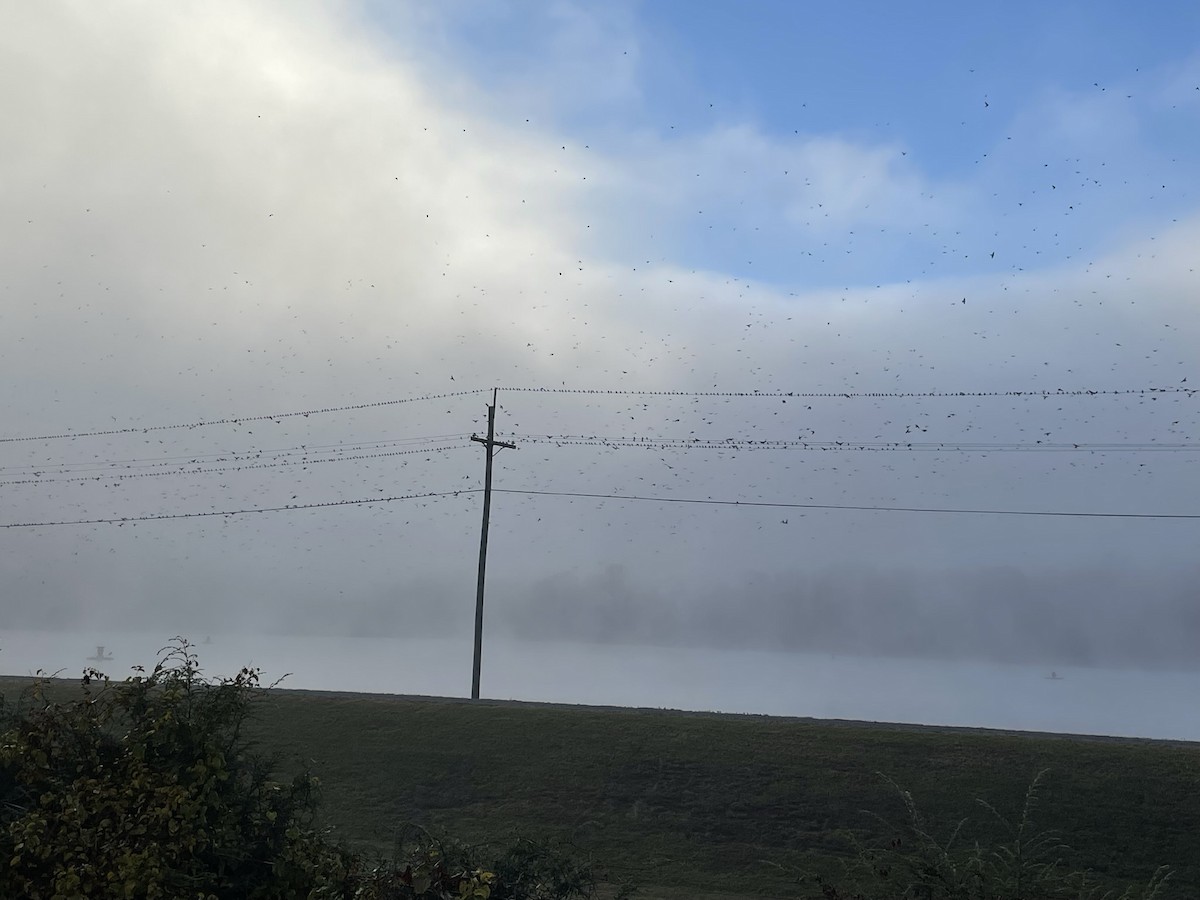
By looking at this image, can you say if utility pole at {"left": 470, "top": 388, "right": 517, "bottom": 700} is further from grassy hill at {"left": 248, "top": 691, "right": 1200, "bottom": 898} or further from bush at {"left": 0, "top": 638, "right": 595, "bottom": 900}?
bush at {"left": 0, "top": 638, "right": 595, "bottom": 900}

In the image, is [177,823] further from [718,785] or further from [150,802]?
[718,785]

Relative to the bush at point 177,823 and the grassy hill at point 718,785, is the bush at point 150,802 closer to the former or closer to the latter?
the bush at point 177,823

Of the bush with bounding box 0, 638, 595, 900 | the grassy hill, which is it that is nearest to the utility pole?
the grassy hill

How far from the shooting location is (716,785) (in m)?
26.8

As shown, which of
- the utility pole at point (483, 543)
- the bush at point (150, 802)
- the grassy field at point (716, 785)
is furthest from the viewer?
the utility pole at point (483, 543)

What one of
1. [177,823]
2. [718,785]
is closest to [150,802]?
[177,823]

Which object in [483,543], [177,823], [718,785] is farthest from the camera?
[483,543]

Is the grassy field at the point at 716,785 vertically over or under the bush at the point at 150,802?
under

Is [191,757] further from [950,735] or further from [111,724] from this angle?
[950,735]

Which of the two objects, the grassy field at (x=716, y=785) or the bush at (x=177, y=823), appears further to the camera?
the grassy field at (x=716, y=785)

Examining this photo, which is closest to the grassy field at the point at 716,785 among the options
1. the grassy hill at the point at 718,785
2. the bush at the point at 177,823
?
the grassy hill at the point at 718,785

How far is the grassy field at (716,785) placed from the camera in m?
23.2

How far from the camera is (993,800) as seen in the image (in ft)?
83.6

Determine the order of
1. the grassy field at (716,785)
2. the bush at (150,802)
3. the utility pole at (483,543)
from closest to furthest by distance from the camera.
Result: the bush at (150,802)
the grassy field at (716,785)
the utility pole at (483,543)
